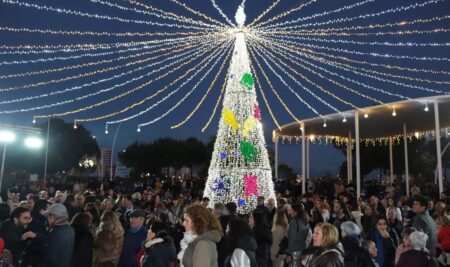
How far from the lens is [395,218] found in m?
8.88

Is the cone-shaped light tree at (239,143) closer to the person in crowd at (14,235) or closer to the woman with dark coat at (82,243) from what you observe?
the person in crowd at (14,235)

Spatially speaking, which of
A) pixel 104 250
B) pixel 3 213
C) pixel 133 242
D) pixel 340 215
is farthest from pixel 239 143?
pixel 104 250

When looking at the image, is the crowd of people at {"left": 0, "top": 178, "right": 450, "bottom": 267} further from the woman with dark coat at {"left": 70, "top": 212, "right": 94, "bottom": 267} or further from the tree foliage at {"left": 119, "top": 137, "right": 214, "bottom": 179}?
the tree foliage at {"left": 119, "top": 137, "right": 214, "bottom": 179}

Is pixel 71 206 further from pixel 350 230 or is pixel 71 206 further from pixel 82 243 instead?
pixel 350 230

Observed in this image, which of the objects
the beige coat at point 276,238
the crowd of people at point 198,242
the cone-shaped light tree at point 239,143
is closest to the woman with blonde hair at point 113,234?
the crowd of people at point 198,242

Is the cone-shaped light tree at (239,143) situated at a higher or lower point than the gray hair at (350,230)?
higher

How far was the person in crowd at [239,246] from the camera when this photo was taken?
469 cm

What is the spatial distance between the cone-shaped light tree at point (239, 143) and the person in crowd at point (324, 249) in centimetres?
914

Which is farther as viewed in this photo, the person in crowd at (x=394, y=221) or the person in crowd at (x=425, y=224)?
the person in crowd at (x=394, y=221)

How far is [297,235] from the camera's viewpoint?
24.2ft

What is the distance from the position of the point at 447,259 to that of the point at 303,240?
222 cm

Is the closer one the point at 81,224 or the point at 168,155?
the point at 81,224

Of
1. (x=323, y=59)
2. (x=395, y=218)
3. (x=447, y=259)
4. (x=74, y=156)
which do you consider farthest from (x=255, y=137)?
(x=74, y=156)

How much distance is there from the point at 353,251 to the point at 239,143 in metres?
9.14
